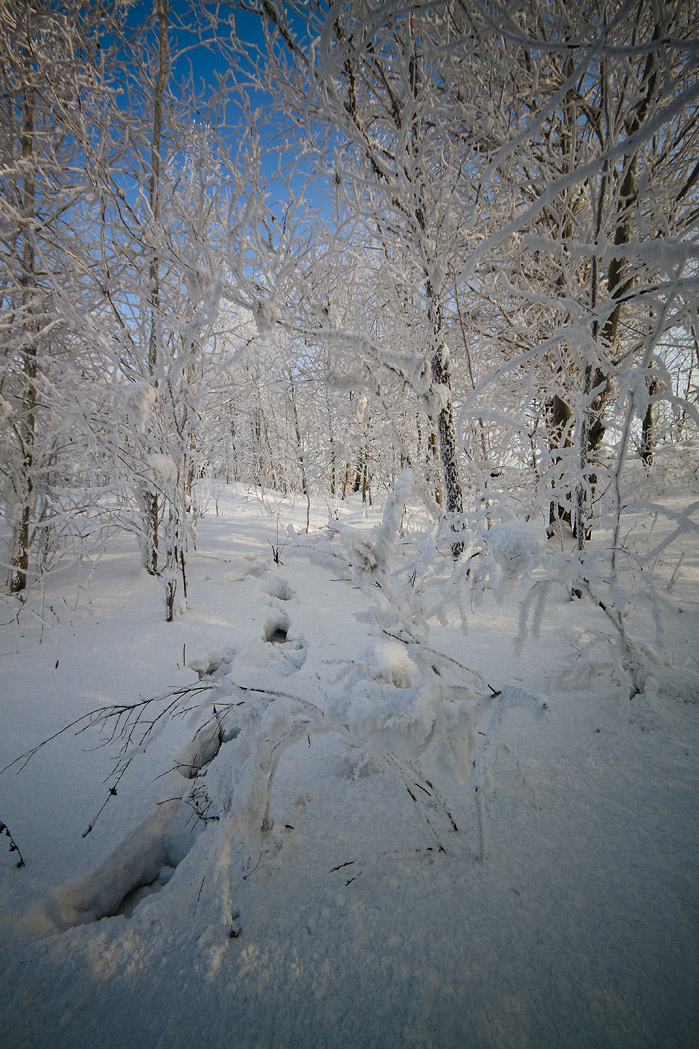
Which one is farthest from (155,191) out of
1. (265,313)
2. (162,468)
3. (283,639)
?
(283,639)

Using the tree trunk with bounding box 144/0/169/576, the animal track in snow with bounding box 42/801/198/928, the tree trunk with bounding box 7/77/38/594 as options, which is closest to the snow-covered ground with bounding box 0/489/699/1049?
the animal track in snow with bounding box 42/801/198/928

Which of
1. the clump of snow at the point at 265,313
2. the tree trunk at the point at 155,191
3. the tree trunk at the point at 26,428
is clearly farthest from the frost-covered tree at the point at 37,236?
the clump of snow at the point at 265,313

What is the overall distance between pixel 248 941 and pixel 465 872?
0.51 meters

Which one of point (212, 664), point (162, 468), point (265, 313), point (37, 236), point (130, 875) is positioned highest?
point (37, 236)

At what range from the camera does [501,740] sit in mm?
1320

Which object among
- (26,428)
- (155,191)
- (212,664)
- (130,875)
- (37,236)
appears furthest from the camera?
(26,428)

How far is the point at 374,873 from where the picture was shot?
930mm

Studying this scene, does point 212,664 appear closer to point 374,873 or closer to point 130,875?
point 130,875

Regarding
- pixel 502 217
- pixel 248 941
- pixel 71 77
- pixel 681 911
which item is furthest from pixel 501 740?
pixel 71 77

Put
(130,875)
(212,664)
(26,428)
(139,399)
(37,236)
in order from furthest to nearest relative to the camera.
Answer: (26,428), (37,236), (139,399), (212,664), (130,875)

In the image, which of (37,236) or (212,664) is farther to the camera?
(37,236)

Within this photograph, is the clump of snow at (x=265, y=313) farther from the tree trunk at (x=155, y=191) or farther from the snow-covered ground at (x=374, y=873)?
the snow-covered ground at (x=374, y=873)

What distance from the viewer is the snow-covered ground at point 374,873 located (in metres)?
0.68

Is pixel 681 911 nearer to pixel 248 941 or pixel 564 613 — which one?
pixel 248 941
